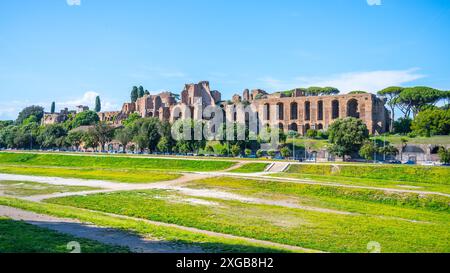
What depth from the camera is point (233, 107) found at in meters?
84.8

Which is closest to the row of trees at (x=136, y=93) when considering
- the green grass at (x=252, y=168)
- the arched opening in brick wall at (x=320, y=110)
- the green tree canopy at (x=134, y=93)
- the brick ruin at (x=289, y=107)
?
the green tree canopy at (x=134, y=93)

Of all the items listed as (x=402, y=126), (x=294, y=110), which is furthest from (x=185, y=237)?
(x=294, y=110)

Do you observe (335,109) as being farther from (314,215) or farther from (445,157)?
(314,215)

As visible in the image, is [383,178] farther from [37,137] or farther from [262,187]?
[37,137]

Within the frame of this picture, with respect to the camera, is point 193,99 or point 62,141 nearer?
point 62,141

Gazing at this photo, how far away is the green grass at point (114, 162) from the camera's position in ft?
143

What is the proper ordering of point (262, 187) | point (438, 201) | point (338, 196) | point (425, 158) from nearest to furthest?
point (438, 201) → point (338, 196) → point (262, 187) → point (425, 158)

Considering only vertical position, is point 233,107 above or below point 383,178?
above

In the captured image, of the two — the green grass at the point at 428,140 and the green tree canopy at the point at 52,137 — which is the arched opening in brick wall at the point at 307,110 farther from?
the green tree canopy at the point at 52,137

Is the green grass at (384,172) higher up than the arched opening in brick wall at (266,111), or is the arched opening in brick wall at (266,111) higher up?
the arched opening in brick wall at (266,111)

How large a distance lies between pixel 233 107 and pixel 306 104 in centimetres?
1661

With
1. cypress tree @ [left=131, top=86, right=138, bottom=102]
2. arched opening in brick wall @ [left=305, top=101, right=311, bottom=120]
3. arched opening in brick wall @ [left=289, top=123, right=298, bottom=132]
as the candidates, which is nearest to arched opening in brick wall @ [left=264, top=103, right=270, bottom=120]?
arched opening in brick wall @ [left=289, top=123, right=298, bottom=132]

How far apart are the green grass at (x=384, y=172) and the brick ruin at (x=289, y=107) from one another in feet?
114

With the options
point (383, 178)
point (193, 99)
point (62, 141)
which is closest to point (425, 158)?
point (383, 178)
